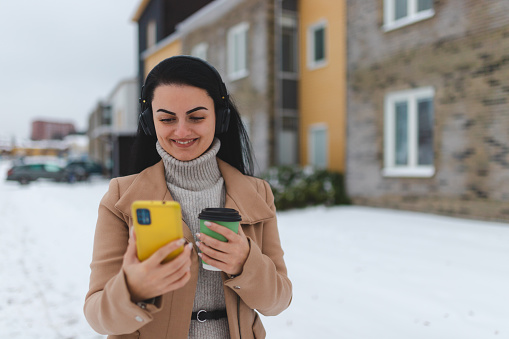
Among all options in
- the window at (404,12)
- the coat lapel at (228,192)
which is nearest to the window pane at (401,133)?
the window at (404,12)

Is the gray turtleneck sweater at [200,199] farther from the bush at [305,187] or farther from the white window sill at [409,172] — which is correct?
the white window sill at [409,172]

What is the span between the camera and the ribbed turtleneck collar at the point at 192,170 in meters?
1.46

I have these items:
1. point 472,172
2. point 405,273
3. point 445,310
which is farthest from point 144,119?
point 472,172

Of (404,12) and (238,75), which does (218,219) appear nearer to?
(404,12)

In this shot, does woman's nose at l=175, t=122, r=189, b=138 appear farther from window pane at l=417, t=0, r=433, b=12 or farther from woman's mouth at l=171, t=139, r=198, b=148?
window pane at l=417, t=0, r=433, b=12

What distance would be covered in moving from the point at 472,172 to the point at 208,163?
8.24m

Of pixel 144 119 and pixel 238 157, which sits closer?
pixel 144 119

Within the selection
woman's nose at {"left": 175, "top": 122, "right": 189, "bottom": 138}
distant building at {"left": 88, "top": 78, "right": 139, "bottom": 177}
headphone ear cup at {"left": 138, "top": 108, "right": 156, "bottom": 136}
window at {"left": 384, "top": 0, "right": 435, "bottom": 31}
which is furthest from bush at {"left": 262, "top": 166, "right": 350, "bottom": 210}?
distant building at {"left": 88, "top": 78, "right": 139, "bottom": 177}

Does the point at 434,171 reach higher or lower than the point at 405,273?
higher

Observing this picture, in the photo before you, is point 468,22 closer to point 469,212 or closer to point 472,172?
point 472,172

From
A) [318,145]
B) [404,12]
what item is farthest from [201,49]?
[404,12]

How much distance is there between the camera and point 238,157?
1.71 metres

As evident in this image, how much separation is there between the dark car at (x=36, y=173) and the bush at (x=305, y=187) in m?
15.9

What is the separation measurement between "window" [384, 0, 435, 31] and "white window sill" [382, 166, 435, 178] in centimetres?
349
